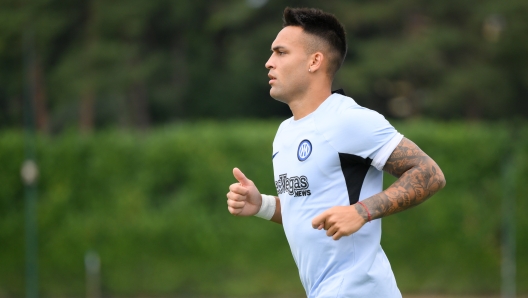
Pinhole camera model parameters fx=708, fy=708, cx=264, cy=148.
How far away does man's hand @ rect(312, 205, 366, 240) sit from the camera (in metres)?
2.92

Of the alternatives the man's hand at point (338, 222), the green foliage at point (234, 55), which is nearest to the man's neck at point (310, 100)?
the man's hand at point (338, 222)

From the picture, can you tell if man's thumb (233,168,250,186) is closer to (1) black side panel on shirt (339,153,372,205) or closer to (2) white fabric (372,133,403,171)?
(1) black side panel on shirt (339,153,372,205)

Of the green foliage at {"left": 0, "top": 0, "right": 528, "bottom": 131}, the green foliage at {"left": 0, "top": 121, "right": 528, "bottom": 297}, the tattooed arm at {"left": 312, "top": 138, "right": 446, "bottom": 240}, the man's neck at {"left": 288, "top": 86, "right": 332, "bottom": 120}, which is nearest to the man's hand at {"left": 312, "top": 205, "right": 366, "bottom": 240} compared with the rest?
the tattooed arm at {"left": 312, "top": 138, "right": 446, "bottom": 240}

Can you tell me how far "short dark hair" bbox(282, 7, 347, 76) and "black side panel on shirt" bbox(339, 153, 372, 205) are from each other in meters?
0.56

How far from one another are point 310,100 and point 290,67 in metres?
0.19

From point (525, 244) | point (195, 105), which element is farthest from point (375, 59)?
point (525, 244)

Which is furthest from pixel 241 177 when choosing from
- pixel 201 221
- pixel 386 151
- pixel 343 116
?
pixel 201 221

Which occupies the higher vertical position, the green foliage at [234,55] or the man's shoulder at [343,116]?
the green foliage at [234,55]

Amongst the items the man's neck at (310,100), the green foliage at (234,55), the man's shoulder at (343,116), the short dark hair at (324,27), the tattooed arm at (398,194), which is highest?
the green foliage at (234,55)

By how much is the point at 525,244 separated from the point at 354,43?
10223 mm

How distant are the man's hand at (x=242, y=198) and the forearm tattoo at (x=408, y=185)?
0.77 m

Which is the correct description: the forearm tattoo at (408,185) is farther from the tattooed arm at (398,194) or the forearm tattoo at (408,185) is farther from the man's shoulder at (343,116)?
the man's shoulder at (343,116)

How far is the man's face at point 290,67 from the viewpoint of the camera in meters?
3.50

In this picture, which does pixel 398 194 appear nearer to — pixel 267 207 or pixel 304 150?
pixel 304 150
